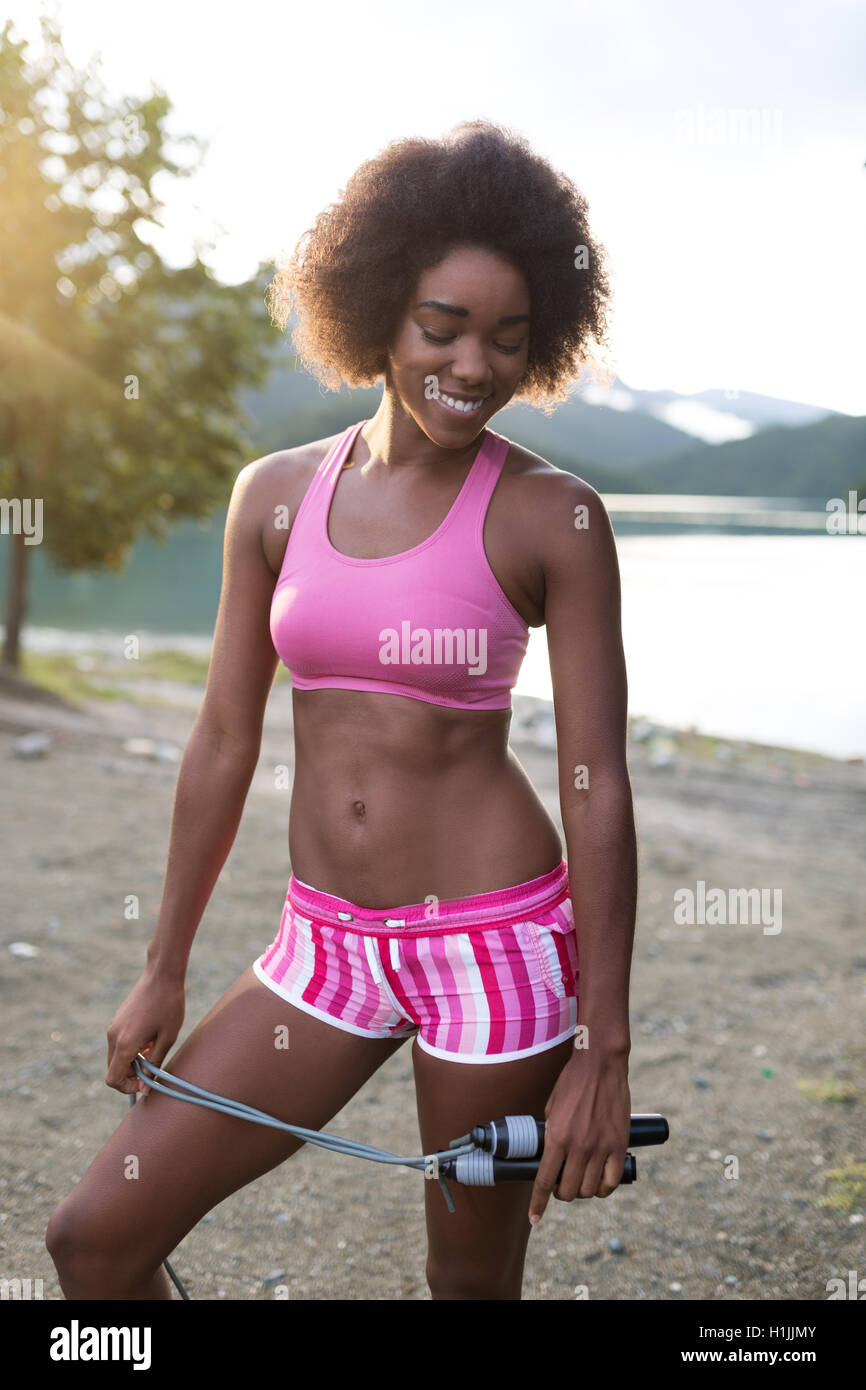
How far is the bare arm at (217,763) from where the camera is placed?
2133mm

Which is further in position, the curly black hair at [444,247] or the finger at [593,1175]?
the curly black hair at [444,247]

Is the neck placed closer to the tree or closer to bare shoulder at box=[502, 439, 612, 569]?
bare shoulder at box=[502, 439, 612, 569]

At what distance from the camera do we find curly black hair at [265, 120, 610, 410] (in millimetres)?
1960

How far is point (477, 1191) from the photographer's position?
6.57ft

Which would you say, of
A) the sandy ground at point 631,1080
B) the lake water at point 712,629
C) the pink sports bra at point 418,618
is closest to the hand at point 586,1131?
the pink sports bra at point 418,618

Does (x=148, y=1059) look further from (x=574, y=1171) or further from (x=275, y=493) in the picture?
(x=275, y=493)

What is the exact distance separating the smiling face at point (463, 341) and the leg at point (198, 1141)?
1060 millimetres

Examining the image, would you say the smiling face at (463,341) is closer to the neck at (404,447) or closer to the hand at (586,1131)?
the neck at (404,447)

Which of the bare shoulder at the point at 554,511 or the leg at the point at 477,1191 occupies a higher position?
the bare shoulder at the point at 554,511

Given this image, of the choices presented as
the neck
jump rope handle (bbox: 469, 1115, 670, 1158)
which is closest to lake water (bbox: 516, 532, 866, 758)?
the neck

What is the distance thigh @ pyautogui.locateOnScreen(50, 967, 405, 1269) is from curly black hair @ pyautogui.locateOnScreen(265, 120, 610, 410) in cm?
126

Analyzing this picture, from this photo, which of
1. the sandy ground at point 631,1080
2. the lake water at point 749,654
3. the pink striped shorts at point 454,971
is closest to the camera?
the pink striped shorts at point 454,971

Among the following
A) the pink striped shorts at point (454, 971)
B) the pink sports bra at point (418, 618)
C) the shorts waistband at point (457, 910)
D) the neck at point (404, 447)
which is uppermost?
the neck at point (404, 447)
